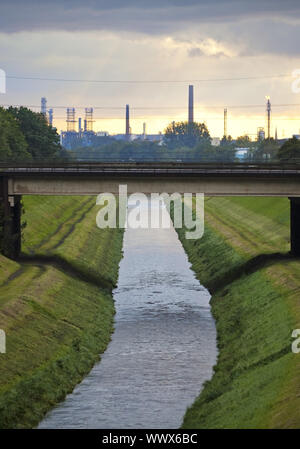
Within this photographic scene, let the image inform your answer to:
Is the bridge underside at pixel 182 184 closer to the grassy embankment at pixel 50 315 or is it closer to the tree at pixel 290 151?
the grassy embankment at pixel 50 315

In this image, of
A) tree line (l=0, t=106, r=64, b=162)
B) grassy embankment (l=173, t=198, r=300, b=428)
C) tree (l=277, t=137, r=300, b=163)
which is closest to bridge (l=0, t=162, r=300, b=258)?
grassy embankment (l=173, t=198, r=300, b=428)

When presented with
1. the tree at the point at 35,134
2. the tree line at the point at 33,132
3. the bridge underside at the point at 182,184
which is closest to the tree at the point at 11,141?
the tree line at the point at 33,132

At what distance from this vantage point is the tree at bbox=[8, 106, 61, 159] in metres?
188

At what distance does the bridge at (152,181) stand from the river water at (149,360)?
28.4ft

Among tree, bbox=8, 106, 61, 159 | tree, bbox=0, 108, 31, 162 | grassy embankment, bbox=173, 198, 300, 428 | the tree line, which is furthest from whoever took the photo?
tree, bbox=8, 106, 61, 159

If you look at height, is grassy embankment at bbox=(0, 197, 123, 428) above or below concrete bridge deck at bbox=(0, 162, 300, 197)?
below

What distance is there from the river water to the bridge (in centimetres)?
866

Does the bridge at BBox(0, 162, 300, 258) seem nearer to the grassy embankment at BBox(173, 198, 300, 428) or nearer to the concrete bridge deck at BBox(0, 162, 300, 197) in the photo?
the concrete bridge deck at BBox(0, 162, 300, 197)

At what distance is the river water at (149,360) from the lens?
4544 cm

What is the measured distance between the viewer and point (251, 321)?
62.4m

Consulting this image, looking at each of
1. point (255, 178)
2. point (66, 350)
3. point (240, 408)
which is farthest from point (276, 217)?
point (240, 408)

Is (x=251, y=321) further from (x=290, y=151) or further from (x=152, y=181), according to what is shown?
(x=290, y=151)

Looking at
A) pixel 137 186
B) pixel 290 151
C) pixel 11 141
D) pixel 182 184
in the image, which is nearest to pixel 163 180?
pixel 182 184

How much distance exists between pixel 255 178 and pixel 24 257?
21.4 meters
